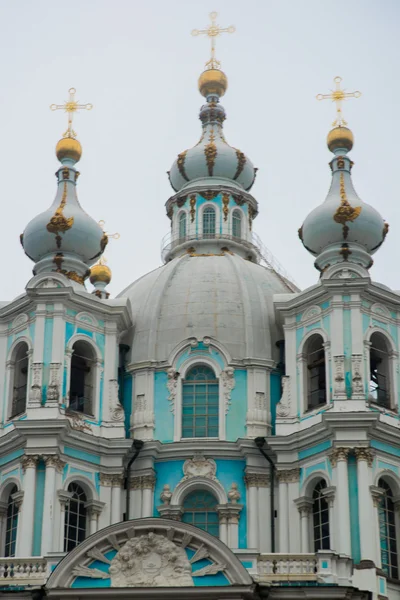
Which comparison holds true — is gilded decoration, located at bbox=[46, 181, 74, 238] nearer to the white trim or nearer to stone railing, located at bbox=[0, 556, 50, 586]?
the white trim

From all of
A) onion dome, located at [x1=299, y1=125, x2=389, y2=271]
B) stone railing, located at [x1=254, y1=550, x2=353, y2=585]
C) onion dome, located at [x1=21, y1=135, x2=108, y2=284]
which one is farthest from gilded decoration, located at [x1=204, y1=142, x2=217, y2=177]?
stone railing, located at [x1=254, y1=550, x2=353, y2=585]

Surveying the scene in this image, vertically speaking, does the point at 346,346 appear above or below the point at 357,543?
Result: above

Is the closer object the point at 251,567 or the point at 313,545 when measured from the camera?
the point at 251,567

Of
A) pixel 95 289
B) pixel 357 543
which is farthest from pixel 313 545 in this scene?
pixel 95 289

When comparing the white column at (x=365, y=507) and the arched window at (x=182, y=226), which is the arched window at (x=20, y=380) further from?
→ the white column at (x=365, y=507)

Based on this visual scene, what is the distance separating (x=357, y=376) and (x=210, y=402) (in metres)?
4.57

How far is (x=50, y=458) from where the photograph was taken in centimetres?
3834

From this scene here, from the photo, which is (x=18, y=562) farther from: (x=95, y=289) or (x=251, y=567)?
(x=95, y=289)

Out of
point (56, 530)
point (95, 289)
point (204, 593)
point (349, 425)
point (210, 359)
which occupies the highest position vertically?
point (95, 289)

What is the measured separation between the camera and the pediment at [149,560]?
33812 mm

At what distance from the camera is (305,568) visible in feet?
113

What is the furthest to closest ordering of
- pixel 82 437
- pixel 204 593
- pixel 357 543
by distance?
pixel 82 437 < pixel 357 543 < pixel 204 593

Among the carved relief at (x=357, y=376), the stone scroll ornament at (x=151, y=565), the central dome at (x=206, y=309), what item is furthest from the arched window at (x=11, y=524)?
the carved relief at (x=357, y=376)

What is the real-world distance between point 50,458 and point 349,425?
23.9 ft
